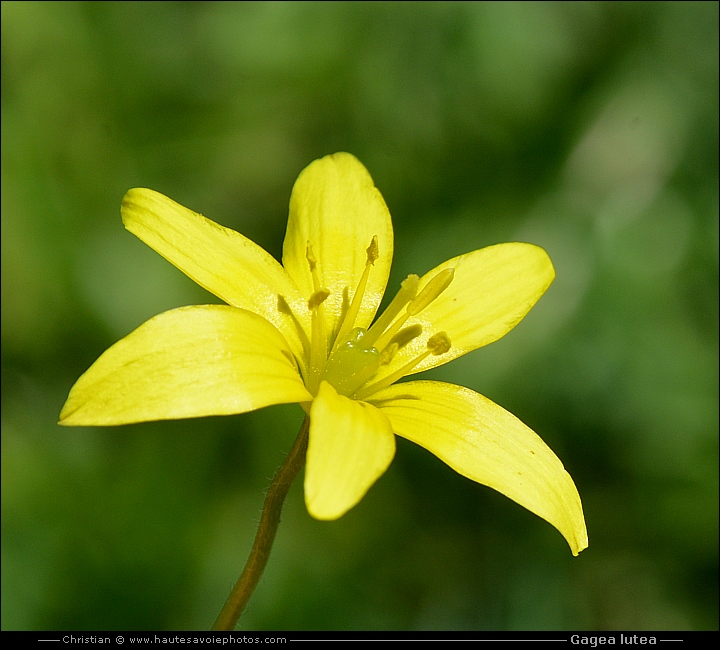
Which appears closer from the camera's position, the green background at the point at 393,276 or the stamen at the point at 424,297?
the stamen at the point at 424,297

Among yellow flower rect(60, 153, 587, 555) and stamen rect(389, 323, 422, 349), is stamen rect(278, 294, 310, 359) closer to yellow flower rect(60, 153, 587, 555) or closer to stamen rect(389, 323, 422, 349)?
yellow flower rect(60, 153, 587, 555)

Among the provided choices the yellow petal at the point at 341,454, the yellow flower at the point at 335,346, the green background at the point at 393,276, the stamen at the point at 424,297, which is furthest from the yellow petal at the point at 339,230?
the green background at the point at 393,276

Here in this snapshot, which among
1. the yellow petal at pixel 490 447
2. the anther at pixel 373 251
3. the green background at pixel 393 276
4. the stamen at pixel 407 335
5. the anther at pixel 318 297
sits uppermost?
the anther at pixel 373 251

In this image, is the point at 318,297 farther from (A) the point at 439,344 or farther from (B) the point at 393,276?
(B) the point at 393,276

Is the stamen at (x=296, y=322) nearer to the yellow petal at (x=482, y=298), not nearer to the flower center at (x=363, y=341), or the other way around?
the flower center at (x=363, y=341)

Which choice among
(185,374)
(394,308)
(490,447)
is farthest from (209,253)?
(490,447)
